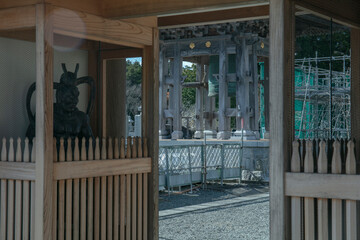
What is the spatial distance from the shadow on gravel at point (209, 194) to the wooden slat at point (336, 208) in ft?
27.1

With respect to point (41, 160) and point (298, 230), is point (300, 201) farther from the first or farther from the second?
point (41, 160)

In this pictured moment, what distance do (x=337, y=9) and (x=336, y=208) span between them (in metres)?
2.10

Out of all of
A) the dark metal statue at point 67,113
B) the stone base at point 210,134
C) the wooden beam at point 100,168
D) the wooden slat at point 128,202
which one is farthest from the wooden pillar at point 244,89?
the dark metal statue at point 67,113

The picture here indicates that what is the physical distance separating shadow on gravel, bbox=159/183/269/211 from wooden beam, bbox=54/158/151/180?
607 centimetres

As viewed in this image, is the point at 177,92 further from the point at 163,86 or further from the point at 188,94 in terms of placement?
the point at 188,94

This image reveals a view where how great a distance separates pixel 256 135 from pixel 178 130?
4.06 m

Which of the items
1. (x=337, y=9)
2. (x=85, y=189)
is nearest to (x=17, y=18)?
(x=85, y=189)

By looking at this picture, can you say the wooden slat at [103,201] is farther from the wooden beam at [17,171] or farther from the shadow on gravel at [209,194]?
the shadow on gravel at [209,194]

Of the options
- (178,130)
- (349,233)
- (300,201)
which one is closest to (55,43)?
(300,201)

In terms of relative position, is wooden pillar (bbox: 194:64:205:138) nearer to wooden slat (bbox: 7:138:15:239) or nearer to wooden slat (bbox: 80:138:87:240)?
wooden slat (bbox: 80:138:87:240)

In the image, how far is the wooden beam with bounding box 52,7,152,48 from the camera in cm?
577

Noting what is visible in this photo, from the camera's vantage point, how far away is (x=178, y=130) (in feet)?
83.4

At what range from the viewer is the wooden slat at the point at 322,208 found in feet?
15.2

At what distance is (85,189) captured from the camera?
607 centimetres
